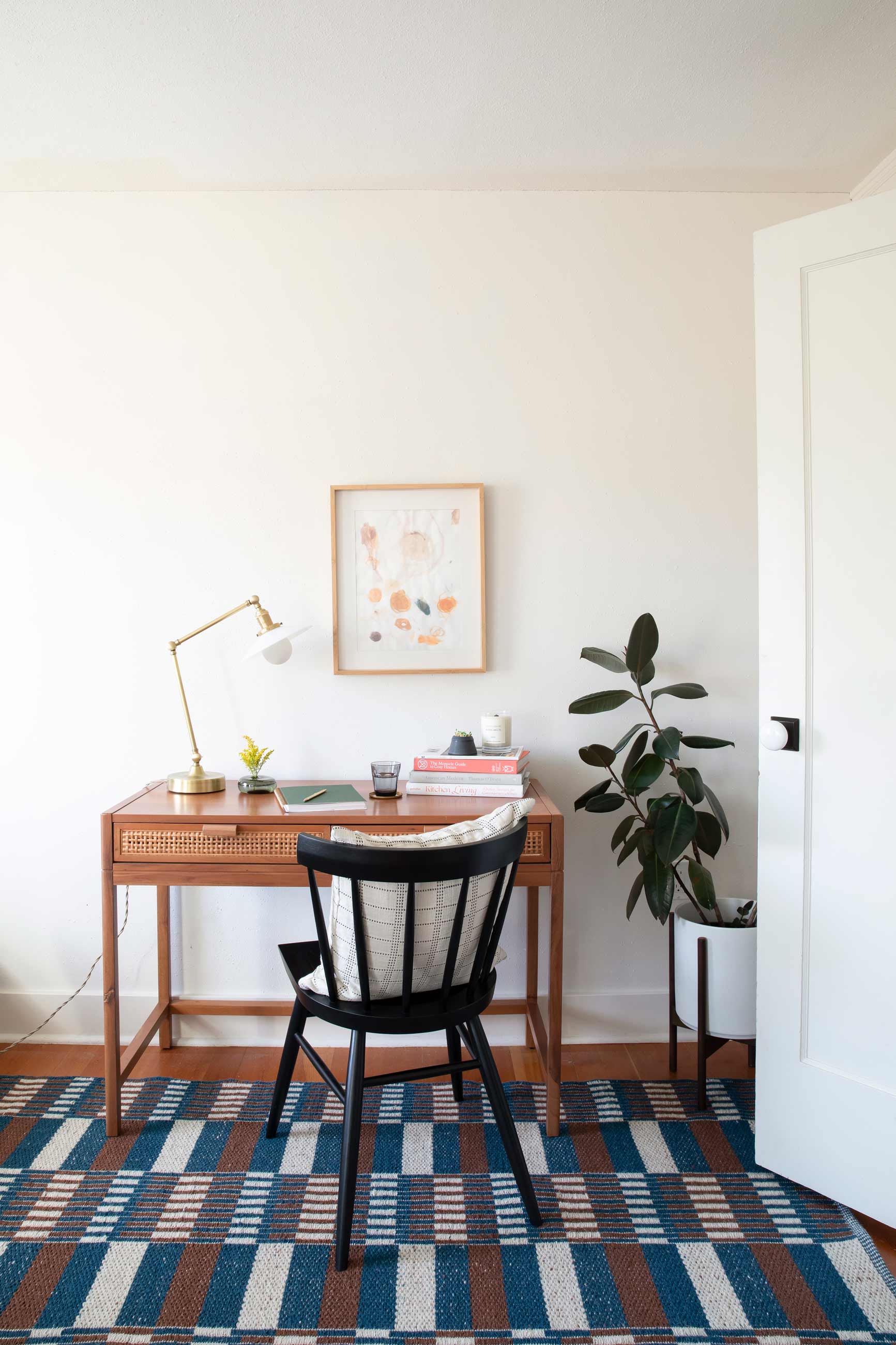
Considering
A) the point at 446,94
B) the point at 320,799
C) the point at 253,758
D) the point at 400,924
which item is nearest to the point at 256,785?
the point at 253,758

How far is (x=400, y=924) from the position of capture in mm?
1609

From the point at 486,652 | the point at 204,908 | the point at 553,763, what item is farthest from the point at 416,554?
the point at 204,908

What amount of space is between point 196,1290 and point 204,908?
3.72ft

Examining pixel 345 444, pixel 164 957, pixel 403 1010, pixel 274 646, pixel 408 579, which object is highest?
pixel 345 444

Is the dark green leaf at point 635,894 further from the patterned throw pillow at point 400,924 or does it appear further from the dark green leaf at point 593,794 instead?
the patterned throw pillow at point 400,924

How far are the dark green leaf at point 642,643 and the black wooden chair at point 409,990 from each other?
0.77m

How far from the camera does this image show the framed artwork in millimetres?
2518

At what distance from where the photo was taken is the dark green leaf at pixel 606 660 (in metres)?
2.30

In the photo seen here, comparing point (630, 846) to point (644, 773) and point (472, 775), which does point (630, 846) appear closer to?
point (644, 773)

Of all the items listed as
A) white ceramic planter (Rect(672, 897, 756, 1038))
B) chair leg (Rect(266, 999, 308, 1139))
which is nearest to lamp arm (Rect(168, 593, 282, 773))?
chair leg (Rect(266, 999, 308, 1139))

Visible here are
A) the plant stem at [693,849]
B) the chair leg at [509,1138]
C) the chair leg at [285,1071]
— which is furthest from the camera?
the plant stem at [693,849]

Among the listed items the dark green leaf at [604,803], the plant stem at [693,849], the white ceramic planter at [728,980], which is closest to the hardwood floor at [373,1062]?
the white ceramic planter at [728,980]

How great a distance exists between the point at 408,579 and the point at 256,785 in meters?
0.75

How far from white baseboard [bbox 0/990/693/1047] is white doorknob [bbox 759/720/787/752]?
3.52 feet
